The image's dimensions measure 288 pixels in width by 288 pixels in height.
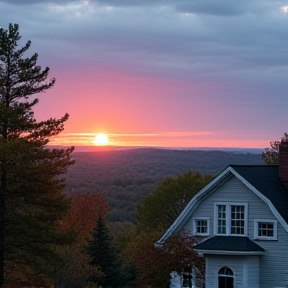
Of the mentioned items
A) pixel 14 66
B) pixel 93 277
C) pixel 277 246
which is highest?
pixel 14 66

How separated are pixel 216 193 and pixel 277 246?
3.90 metres

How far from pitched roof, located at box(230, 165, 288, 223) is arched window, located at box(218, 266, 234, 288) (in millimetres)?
3543

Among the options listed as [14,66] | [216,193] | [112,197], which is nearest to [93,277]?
[14,66]

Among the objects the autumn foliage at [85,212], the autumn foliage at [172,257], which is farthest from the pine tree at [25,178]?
the autumn foliage at [85,212]

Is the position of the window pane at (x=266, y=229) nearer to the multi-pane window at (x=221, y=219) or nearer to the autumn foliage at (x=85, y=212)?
the multi-pane window at (x=221, y=219)

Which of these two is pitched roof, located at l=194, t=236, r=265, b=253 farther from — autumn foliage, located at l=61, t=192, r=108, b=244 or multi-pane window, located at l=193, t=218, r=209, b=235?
autumn foliage, located at l=61, t=192, r=108, b=244

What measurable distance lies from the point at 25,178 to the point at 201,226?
428 inches

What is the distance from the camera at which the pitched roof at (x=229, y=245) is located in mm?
34531

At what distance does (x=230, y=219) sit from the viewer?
118 feet

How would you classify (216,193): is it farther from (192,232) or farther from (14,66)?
(14,66)

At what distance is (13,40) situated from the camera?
44.3 meters

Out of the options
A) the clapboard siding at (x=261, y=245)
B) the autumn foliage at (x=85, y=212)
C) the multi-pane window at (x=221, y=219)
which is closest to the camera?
the clapboard siding at (x=261, y=245)

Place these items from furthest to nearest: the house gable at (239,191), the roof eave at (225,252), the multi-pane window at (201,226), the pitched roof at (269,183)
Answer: the multi-pane window at (201,226)
the pitched roof at (269,183)
the house gable at (239,191)
the roof eave at (225,252)

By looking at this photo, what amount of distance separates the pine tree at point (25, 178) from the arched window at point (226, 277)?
1163cm
